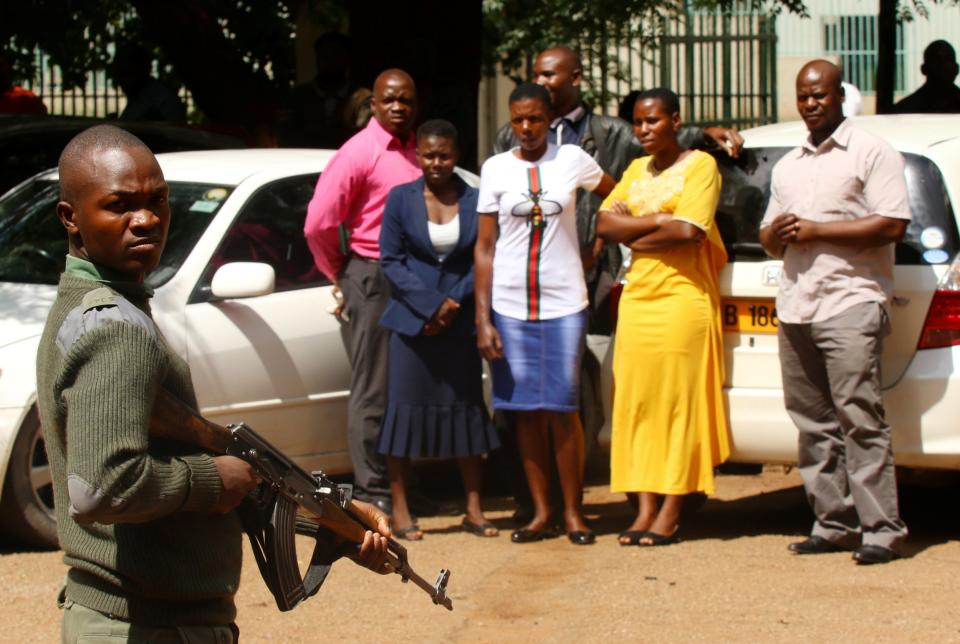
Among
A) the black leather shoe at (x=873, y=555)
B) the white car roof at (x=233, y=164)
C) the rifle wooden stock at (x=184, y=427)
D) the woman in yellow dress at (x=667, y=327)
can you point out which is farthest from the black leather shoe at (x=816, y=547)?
the rifle wooden stock at (x=184, y=427)

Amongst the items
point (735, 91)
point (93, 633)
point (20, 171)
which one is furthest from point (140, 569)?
point (735, 91)

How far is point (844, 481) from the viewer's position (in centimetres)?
669

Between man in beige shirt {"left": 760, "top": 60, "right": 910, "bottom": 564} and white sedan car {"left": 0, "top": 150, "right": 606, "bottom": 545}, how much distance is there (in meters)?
2.12

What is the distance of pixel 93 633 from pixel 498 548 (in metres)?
4.26

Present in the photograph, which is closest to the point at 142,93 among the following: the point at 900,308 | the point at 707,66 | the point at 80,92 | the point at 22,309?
the point at 22,309

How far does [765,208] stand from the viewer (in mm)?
7133

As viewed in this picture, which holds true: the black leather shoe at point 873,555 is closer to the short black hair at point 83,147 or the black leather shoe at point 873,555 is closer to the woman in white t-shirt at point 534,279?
the woman in white t-shirt at point 534,279

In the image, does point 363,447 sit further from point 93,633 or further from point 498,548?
point 93,633

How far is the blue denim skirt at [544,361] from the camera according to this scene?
701 cm

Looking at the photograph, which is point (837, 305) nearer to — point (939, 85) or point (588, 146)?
point (588, 146)

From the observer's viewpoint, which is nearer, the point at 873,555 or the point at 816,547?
the point at 873,555

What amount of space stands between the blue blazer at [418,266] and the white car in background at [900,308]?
83 centimetres

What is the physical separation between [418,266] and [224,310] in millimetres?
895

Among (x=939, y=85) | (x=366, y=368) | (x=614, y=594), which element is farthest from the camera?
(x=939, y=85)
